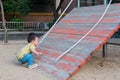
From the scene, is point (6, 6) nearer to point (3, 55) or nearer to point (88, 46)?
point (3, 55)

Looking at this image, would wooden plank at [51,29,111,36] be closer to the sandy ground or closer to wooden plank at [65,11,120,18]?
wooden plank at [65,11,120,18]

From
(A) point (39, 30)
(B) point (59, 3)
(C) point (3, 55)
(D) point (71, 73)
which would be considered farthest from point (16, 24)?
(D) point (71, 73)

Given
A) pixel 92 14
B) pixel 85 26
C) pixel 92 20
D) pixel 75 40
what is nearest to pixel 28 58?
pixel 75 40

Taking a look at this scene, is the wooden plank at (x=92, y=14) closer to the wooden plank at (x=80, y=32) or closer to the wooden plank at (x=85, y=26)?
the wooden plank at (x=85, y=26)

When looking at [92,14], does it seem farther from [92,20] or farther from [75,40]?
[75,40]

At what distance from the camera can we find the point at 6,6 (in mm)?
21062

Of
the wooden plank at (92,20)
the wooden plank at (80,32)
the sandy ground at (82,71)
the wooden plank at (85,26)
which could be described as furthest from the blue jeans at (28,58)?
the wooden plank at (92,20)

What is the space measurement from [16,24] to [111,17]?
12251mm

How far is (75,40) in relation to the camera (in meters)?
8.15

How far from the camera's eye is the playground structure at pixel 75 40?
705 centimetres

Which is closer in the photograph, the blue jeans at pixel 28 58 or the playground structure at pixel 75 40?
the playground structure at pixel 75 40

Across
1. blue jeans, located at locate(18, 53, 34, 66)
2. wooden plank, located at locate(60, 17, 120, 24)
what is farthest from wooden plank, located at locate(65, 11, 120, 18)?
blue jeans, located at locate(18, 53, 34, 66)

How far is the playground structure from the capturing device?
7.05 m

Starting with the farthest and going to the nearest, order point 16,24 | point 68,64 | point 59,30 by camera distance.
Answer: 1. point 16,24
2. point 59,30
3. point 68,64
